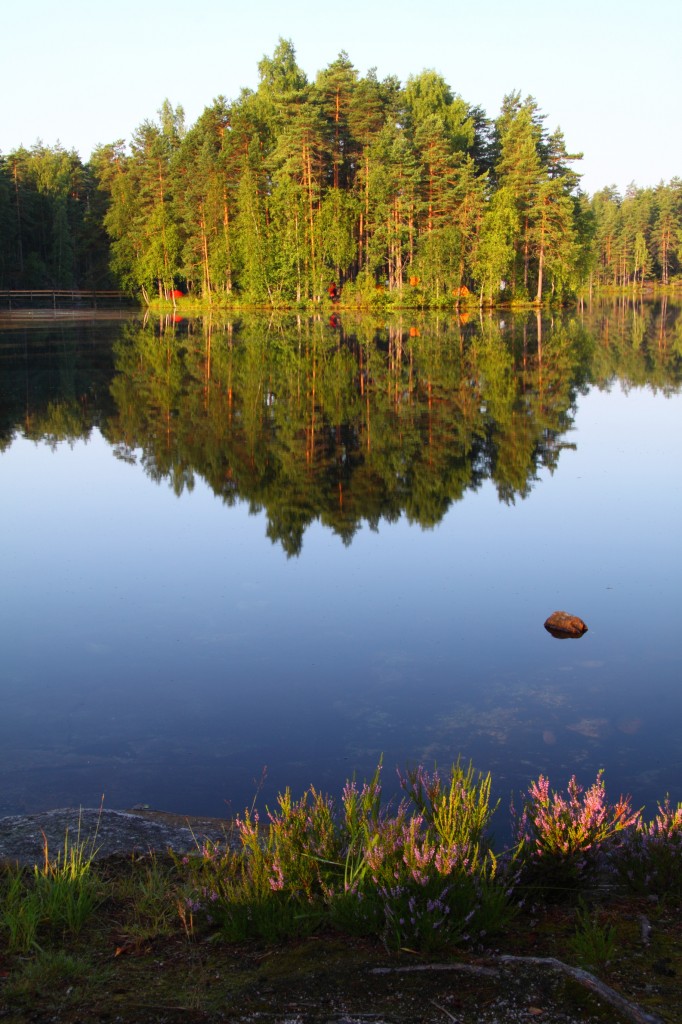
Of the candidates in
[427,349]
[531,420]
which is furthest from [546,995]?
[427,349]

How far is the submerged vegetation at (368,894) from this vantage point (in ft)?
11.6

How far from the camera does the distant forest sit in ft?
211

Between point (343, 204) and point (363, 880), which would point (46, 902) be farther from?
point (343, 204)

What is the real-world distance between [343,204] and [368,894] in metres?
66.7

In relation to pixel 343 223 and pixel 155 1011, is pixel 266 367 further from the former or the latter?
pixel 343 223

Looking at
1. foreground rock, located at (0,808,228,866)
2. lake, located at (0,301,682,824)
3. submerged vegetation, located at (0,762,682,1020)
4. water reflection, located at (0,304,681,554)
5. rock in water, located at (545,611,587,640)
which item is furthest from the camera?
water reflection, located at (0,304,681,554)

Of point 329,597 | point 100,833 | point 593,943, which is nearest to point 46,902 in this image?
point 100,833

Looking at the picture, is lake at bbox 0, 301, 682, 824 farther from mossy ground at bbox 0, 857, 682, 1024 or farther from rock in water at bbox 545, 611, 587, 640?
mossy ground at bbox 0, 857, 682, 1024

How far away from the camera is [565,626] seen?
7.98 metres

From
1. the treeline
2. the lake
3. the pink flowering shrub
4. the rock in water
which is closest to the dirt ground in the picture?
the pink flowering shrub

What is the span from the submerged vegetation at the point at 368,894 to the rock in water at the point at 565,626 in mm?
3628

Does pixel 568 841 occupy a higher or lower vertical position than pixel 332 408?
lower

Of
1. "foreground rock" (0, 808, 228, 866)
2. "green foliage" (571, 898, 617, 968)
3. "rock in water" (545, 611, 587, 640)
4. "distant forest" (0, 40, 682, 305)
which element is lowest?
"foreground rock" (0, 808, 228, 866)

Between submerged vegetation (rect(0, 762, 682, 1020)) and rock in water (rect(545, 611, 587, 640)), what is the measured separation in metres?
3.63
